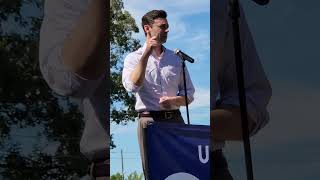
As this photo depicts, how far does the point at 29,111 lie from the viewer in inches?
73.4

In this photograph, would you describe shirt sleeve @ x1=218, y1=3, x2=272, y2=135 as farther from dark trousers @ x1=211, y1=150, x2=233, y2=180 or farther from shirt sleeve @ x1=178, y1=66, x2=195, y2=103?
shirt sleeve @ x1=178, y1=66, x2=195, y2=103

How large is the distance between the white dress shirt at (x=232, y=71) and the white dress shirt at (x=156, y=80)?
960 millimetres

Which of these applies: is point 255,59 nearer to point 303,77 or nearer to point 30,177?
point 303,77

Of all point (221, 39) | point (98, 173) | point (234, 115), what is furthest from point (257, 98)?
point (98, 173)

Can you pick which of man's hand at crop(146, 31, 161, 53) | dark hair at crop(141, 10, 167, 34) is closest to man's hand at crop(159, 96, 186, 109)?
man's hand at crop(146, 31, 161, 53)

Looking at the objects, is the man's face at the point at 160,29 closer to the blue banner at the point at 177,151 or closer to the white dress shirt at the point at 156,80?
the white dress shirt at the point at 156,80

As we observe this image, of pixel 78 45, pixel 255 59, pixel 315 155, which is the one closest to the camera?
pixel 315 155

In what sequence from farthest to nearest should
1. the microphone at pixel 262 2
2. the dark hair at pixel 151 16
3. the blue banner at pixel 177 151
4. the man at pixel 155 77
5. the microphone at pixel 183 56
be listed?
the man at pixel 155 77 → the dark hair at pixel 151 16 → the microphone at pixel 183 56 → the blue banner at pixel 177 151 → the microphone at pixel 262 2

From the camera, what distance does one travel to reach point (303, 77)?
1.64 m

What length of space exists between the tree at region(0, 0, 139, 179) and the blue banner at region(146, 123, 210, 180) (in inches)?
19.3

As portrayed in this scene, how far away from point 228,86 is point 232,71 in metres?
0.04

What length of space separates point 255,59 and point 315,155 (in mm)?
310

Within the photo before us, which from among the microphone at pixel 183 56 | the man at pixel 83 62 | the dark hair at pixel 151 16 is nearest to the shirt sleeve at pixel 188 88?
the microphone at pixel 183 56

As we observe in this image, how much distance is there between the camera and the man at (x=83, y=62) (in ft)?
6.35
